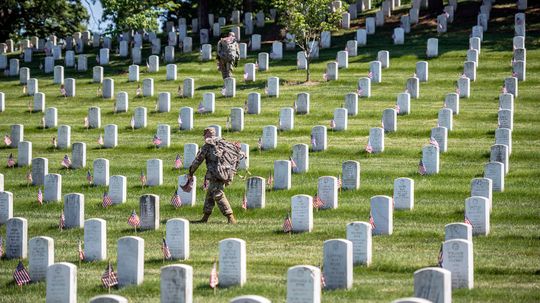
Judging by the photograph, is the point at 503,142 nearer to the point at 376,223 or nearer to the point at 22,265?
the point at 376,223

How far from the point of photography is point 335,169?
27.7 metres

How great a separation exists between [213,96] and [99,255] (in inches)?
579

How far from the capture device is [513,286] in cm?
1769

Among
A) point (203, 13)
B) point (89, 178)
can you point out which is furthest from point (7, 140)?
point (203, 13)

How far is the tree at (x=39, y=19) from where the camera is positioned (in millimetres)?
55156

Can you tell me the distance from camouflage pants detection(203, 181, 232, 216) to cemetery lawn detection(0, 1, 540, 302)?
32 centimetres

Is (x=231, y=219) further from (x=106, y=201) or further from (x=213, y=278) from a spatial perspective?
(x=213, y=278)

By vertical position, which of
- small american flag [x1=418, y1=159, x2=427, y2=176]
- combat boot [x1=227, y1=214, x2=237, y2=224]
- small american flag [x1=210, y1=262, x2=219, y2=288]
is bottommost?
small american flag [x1=210, y1=262, x2=219, y2=288]

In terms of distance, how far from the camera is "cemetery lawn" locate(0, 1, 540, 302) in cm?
1884

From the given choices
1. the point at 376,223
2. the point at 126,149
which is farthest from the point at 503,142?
the point at 126,149

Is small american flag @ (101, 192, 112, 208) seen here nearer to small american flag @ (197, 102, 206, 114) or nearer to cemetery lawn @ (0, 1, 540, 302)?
cemetery lawn @ (0, 1, 540, 302)

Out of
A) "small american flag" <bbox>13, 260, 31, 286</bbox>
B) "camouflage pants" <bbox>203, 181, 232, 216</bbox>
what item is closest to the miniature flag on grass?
"camouflage pants" <bbox>203, 181, 232, 216</bbox>

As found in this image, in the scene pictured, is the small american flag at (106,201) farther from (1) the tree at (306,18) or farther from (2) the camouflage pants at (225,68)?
(1) the tree at (306,18)

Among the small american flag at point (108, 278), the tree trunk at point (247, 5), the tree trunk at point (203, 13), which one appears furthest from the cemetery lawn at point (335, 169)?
the tree trunk at point (247, 5)
